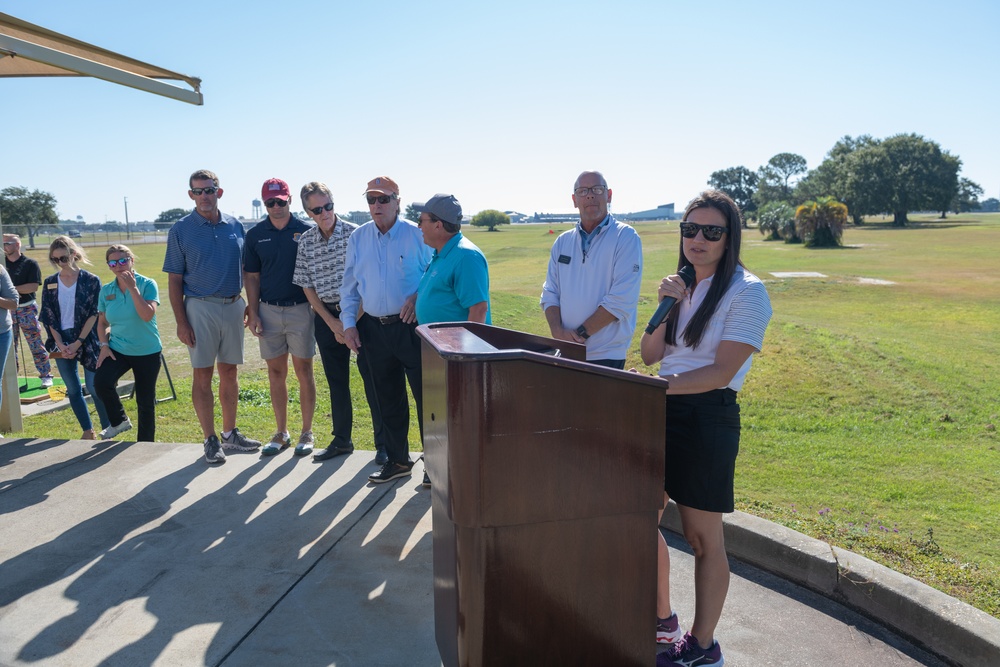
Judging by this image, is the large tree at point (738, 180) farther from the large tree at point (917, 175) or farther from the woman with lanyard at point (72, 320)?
the woman with lanyard at point (72, 320)

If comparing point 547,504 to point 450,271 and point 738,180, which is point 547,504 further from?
point 738,180

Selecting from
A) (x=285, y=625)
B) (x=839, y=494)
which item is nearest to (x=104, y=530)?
(x=285, y=625)

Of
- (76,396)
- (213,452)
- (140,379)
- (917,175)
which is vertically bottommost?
(213,452)

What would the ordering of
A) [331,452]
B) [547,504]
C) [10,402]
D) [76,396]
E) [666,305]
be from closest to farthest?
1. [547,504]
2. [666,305]
3. [331,452]
4. [76,396]
5. [10,402]

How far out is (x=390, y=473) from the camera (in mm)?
5023

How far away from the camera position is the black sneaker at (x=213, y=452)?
5.42 m

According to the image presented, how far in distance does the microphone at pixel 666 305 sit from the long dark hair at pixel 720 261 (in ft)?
0.31

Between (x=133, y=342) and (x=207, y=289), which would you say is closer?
(x=207, y=289)

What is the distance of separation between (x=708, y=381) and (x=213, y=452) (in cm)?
398

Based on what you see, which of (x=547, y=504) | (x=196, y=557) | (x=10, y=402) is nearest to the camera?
(x=547, y=504)

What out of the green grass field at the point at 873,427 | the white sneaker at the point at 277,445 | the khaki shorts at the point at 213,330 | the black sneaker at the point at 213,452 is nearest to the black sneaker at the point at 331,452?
the white sneaker at the point at 277,445

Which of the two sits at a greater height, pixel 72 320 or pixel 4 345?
pixel 72 320

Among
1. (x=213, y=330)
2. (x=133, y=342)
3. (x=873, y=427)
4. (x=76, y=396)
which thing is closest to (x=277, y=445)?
(x=213, y=330)

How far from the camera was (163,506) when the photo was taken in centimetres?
467
